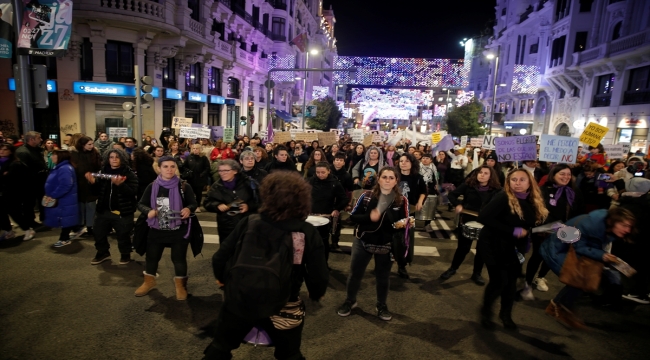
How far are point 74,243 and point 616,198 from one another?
9203mm

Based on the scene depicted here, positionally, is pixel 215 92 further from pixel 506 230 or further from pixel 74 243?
pixel 506 230

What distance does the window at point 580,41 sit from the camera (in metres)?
27.8

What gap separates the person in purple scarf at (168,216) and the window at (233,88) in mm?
26762

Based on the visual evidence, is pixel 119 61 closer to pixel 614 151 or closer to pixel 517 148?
pixel 517 148

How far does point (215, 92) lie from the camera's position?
28094 millimetres

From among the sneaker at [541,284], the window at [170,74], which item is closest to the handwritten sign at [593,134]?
the sneaker at [541,284]

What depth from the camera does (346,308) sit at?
4.58 m

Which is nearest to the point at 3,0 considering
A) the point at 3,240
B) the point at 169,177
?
the point at 3,240

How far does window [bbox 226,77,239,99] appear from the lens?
3053 centimetres

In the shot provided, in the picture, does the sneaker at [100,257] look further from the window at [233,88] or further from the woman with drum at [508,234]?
the window at [233,88]

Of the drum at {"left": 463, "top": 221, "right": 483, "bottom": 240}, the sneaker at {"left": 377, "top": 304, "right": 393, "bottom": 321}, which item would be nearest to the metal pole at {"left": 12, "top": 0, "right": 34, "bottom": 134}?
the sneaker at {"left": 377, "top": 304, "right": 393, "bottom": 321}

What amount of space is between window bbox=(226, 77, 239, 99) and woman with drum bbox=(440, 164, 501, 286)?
2671 centimetres

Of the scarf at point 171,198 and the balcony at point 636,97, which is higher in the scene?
the balcony at point 636,97

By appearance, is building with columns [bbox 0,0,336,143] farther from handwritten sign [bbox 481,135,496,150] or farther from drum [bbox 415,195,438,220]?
handwritten sign [bbox 481,135,496,150]
